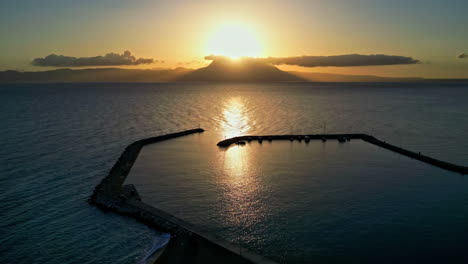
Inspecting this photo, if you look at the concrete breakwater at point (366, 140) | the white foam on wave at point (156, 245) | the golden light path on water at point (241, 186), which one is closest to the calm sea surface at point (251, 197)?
the golden light path on water at point (241, 186)

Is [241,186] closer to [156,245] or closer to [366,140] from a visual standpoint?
[156,245]

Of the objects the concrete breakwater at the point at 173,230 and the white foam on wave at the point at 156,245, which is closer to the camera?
the concrete breakwater at the point at 173,230

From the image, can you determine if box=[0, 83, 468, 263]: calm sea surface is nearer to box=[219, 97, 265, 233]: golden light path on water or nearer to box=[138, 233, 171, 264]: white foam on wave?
box=[219, 97, 265, 233]: golden light path on water

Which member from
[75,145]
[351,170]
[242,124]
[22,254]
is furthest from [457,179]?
[75,145]

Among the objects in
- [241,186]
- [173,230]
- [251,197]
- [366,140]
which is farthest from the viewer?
[366,140]

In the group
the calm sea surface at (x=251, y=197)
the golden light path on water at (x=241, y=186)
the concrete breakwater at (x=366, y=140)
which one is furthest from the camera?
the concrete breakwater at (x=366, y=140)

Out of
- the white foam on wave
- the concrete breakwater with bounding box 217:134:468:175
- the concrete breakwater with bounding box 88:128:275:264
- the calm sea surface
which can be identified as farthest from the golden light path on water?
the white foam on wave

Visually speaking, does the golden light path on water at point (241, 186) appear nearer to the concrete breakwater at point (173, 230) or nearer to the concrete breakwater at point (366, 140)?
the concrete breakwater at point (173, 230)

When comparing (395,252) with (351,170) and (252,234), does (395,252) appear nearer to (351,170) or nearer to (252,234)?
(252,234)

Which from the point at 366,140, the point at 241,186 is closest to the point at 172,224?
the point at 241,186

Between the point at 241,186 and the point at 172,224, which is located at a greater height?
the point at 172,224
